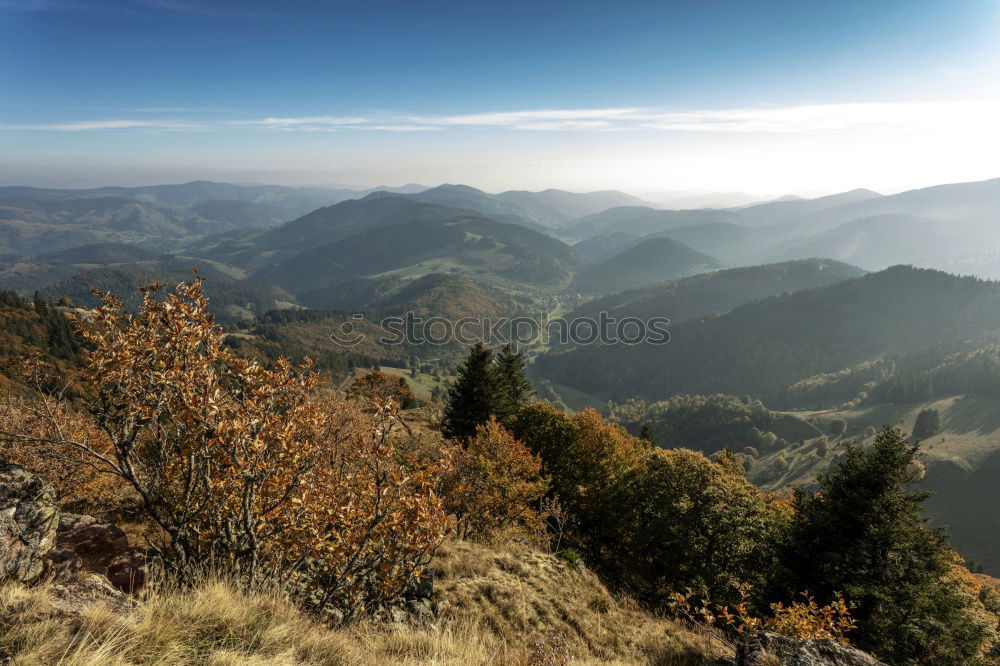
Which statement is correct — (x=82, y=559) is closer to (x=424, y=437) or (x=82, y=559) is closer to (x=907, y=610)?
(x=907, y=610)

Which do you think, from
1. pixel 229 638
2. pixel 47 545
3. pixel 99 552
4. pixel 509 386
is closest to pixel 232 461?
pixel 229 638

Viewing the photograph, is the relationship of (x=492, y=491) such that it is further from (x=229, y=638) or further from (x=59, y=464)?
(x=229, y=638)

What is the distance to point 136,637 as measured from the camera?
6578 millimetres

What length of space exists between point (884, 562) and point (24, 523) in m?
28.7

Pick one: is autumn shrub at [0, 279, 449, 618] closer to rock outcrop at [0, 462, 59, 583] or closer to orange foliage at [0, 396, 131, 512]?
rock outcrop at [0, 462, 59, 583]

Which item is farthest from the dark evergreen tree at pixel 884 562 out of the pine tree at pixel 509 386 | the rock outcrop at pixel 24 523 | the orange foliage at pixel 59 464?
the pine tree at pixel 509 386

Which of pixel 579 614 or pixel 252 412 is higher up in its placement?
pixel 252 412

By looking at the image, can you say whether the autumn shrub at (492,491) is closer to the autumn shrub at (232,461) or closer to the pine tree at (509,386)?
the autumn shrub at (232,461)

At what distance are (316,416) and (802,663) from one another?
12282 millimetres

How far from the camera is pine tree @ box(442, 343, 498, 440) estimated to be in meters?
49.0

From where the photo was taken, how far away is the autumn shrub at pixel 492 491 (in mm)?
25453

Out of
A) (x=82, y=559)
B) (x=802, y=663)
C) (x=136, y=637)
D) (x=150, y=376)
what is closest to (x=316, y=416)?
(x=150, y=376)

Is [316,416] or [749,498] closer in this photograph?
[316,416]

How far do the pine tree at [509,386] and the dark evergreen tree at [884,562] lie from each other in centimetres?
3089
